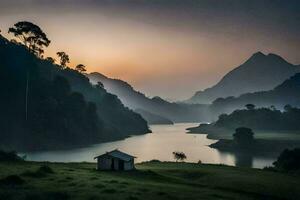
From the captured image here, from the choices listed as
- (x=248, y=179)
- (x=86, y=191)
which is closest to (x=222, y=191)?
(x=248, y=179)

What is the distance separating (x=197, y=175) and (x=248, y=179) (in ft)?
32.3

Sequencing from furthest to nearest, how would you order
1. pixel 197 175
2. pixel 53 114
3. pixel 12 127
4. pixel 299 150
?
pixel 53 114
pixel 12 127
pixel 299 150
pixel 197 175

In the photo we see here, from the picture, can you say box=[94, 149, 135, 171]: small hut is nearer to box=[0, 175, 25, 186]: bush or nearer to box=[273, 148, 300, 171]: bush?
box=[0, 175, 25, 186]: bush

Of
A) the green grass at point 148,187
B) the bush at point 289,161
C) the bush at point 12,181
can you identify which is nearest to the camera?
the green grass at point 148,187

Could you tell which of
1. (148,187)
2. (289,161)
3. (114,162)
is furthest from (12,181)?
(289,161)

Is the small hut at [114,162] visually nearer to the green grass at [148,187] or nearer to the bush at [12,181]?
the green grass at [148,187]

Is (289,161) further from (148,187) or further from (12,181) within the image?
(12,181)

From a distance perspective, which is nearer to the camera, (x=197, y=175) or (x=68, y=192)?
(x=68, y=192)

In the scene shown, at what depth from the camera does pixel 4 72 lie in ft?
644

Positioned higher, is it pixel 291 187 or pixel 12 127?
pixel 12 127

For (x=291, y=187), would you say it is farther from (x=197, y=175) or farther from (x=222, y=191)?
(x=197, y=175)

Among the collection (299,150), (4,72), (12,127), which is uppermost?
(4,72)

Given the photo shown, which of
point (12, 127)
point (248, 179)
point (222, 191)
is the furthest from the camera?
point (12, 127)

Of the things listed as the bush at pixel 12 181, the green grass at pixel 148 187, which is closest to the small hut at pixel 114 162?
the green grass at pixel 148 187
